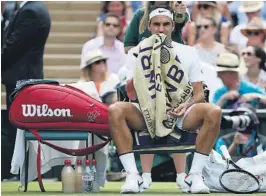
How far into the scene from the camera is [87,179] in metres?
9.59

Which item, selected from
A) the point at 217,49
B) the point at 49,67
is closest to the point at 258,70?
the point at 217,49

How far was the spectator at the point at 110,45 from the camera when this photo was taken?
588 inches

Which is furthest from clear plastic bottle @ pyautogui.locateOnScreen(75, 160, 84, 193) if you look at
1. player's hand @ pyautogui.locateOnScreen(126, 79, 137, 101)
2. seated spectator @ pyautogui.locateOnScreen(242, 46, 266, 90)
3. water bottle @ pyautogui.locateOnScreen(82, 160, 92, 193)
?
seated spectator @ pyautogui.locateOnScreen(242, 46, 266, 90)

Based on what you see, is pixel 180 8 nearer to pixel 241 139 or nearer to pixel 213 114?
pixel 213 114

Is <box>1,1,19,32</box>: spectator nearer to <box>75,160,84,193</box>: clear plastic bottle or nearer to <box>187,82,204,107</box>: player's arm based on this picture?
<box>75,160,84,193</box>: clear plastic bottle

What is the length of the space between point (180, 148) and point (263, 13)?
6896 millimetres

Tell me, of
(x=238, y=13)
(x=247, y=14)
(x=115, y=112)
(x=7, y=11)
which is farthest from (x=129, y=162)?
(x=238, y=13)

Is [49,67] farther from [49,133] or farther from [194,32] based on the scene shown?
[49,133]

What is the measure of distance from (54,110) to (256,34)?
5.85 m

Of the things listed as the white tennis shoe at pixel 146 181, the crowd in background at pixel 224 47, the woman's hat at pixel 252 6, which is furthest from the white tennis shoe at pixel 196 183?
the woman's hat at pixel 252 6

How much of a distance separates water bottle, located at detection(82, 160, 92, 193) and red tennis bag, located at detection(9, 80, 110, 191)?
1.03 ft

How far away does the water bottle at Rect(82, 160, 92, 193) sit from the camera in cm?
959

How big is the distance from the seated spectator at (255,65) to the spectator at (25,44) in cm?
318

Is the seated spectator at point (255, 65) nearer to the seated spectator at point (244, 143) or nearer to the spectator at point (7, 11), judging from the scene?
the seated spectator at point (244, 143)
